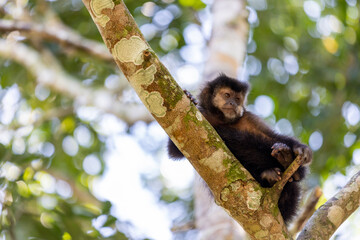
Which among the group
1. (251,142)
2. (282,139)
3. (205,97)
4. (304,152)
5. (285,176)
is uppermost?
(285,176)

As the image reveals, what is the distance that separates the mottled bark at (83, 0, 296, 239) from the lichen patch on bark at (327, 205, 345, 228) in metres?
0.48

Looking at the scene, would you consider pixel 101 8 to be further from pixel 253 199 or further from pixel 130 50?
pixel 253 199

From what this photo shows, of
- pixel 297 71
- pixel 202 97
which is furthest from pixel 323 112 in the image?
pixel 202 97

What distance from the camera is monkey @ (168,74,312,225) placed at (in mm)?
4266

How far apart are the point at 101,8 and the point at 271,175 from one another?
6.83 feet

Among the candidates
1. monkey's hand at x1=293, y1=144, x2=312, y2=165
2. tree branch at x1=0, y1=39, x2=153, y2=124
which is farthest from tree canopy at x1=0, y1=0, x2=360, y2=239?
monkey's hand at x1=293, y1=144, x2=312, y2=165

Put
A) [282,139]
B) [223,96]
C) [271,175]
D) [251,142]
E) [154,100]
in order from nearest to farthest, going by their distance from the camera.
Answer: [154,100] → [271,175] → [251,142] → [282,139] → [223,96]

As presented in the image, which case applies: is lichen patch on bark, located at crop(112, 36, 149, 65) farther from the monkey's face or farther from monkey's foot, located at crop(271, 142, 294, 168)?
the monkey's face

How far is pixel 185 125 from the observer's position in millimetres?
3514

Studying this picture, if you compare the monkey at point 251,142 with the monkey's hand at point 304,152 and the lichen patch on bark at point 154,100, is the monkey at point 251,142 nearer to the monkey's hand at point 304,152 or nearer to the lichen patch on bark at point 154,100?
the monkey's hand at point 304,152

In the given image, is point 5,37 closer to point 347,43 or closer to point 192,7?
point 192,7

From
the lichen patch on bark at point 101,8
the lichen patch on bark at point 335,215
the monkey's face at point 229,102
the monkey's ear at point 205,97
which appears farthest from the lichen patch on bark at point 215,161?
the monkey's ear at point 205,97

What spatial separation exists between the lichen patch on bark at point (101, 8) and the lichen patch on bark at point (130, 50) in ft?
0.64

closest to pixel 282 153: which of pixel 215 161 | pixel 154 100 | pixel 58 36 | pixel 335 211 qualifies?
pixel 335 211
